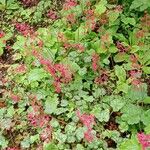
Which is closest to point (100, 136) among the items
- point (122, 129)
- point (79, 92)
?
point (122, 129)

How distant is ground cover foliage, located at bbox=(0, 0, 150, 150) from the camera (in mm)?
4164

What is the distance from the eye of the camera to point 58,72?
14.9 ft

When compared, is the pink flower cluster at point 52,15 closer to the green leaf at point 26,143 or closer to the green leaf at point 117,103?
the green leaf at point 117,103

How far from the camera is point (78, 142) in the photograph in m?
4.18

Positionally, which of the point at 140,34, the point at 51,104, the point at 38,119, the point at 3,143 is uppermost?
the point at 140,34

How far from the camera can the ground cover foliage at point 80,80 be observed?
4164 millimetres

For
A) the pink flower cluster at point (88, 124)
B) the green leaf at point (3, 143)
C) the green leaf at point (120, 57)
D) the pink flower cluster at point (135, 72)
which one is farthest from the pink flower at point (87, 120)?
the green leaf at point (120, 57)

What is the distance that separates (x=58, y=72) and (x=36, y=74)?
31 cm

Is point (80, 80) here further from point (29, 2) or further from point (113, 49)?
point (29, 2)

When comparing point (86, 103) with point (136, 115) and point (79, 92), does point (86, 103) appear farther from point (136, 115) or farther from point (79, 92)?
point (136, 115)

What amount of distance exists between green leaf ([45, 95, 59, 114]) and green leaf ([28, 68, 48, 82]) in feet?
1.06

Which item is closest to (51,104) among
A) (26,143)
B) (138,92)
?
(26,143)

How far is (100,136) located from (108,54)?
1.19 m

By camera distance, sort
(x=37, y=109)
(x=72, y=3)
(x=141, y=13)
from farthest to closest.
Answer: (x=141, y=13) → (x=72, y=3) → (x=37, y=109)
